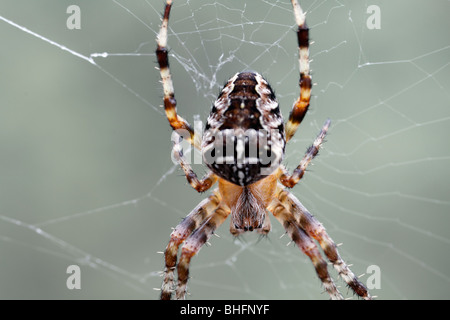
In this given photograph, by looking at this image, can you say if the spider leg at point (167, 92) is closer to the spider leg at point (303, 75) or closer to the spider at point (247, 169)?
the spider at point (247, 169)

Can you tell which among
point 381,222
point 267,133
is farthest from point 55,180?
point 267,133

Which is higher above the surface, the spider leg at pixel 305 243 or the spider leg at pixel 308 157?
the spider leg at pixel 308 157

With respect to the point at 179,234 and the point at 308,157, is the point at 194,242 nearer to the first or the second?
the point at 179,234

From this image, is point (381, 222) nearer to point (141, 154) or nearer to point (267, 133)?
point (141, 154)

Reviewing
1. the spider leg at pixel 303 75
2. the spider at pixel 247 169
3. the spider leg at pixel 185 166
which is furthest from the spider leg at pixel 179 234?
the spider leg at pixel 303 75

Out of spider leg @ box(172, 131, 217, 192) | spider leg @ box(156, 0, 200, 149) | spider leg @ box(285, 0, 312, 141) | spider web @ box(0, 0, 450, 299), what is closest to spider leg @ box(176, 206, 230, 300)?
spider leg @ box(172, 131, 217, 192)

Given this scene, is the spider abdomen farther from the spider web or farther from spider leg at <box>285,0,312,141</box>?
the spider web
